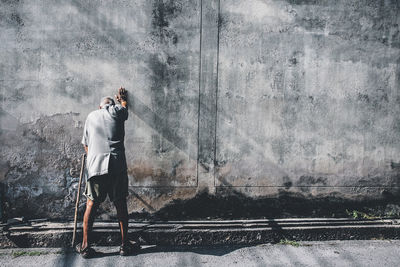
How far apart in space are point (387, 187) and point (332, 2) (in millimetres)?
2897

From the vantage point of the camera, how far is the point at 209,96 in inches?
177

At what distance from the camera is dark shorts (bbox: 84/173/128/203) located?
3.86m

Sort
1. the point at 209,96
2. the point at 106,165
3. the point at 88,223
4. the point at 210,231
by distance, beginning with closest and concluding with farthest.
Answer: the point at 106,165 → the point at 88,223 → the point at 210,231 → the point at 209,96

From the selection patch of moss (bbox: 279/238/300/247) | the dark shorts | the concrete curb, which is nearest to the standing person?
→ the dark shorts

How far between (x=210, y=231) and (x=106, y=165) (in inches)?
65.4

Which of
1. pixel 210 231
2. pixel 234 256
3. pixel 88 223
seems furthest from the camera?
pixel 210 231

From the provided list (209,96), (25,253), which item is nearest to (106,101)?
(209,96)

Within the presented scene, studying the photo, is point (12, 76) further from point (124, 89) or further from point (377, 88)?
point (377, 88)

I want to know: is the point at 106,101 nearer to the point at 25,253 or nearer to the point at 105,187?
the point at 105,187

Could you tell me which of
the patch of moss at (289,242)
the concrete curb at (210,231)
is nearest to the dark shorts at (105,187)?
the concrete curb at (210,231)

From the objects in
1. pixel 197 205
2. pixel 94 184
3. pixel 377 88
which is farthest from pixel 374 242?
pixel 94 184

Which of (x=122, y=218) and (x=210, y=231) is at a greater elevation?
(x=122, y=218)

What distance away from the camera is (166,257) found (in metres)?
3.92

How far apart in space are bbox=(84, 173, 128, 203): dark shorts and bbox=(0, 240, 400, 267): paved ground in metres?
0.73
